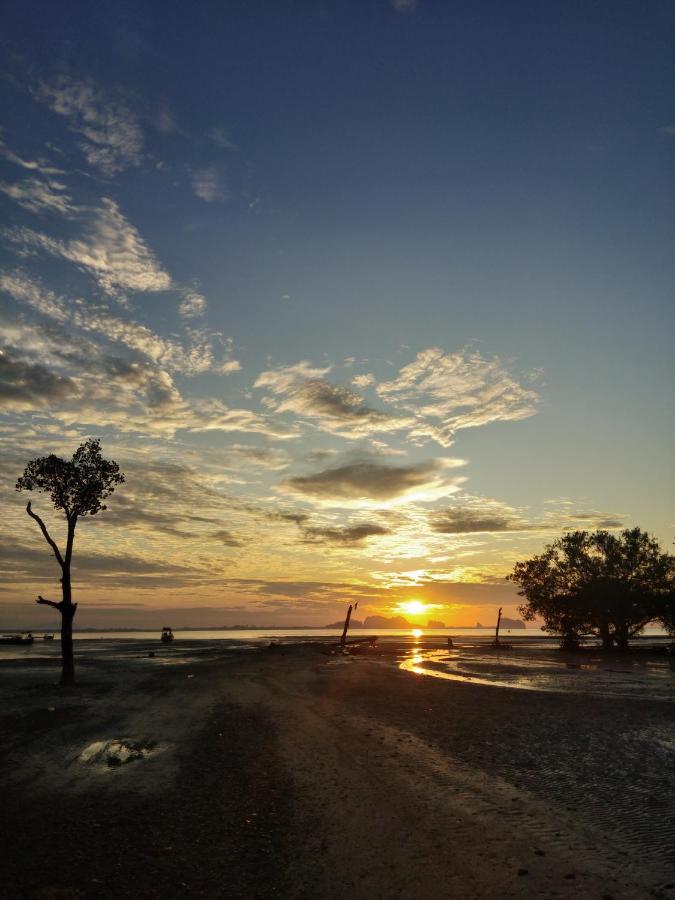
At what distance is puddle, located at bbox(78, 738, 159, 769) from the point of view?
1449cm

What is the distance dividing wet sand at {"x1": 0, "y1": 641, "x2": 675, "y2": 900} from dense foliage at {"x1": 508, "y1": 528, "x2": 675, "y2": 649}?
5359cm

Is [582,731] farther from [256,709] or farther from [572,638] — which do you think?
[572,638]

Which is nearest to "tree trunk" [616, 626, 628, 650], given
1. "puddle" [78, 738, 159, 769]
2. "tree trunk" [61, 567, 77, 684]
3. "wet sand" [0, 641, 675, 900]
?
"wet sand" [0, 641, 675, 900]

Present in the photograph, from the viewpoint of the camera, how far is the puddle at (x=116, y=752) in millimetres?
14487

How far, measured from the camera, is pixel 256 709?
23.0 m

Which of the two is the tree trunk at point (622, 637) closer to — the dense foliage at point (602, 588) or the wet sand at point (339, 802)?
the dense foliage at point (602, 588)

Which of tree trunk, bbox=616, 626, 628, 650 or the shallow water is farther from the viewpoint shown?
tree trunk, bbox=616, 626, 628, 650

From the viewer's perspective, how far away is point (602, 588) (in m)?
70.1

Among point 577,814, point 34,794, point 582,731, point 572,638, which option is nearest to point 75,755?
point 34,794

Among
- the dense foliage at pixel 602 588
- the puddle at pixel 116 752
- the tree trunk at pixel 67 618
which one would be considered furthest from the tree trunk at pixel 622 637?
the puddle at pixel 116 752

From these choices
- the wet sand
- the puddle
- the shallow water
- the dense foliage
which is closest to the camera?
the wet sand

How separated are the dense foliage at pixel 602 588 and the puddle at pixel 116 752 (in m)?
67.9

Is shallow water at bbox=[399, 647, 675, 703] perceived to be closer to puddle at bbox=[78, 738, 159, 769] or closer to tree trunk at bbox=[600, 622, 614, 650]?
puddle at bbox=[78, 738, 159, 769]

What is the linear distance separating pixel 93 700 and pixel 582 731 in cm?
2224
